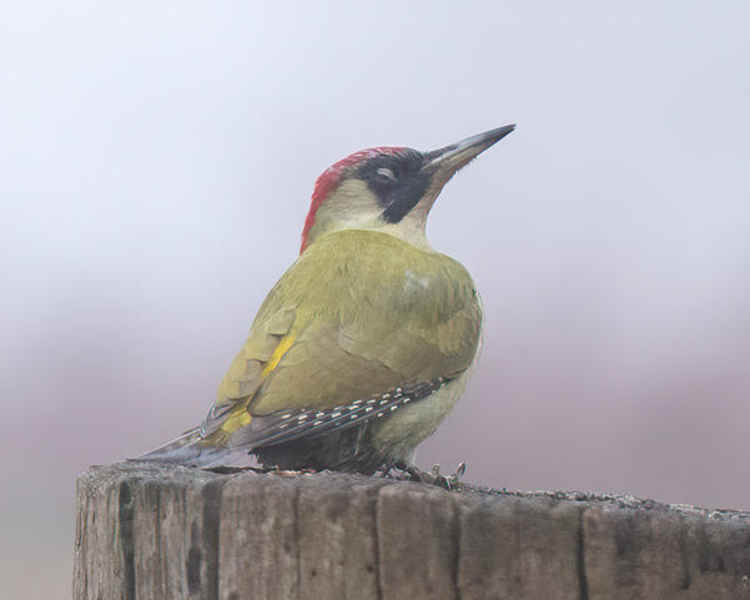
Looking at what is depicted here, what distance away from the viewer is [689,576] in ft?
5.74

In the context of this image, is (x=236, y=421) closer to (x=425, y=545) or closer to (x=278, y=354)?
(x=278, y=354)

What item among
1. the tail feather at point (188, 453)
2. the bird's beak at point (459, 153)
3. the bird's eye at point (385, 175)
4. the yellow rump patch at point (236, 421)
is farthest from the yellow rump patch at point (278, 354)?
the bird's beak at point (459, 153)

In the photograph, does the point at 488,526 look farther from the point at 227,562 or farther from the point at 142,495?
the point at 142,495

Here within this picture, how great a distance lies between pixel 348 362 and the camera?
3.32 m

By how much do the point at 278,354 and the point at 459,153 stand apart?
1825 millimetres

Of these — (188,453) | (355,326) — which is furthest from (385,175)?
(188,453)

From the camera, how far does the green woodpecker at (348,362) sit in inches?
123

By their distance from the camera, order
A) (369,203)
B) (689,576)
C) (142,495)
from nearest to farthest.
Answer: (689,576) → (142,495) → (369,203)

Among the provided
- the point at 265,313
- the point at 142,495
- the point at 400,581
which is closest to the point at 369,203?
the point at 265,313

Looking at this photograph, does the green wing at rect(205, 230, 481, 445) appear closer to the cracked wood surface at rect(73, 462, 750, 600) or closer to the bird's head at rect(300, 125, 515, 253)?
the bird's head at rect(300, 125, 515, 253)

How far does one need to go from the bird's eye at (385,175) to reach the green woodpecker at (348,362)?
551mm

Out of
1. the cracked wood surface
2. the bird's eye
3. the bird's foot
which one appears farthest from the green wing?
the cracked wood surface

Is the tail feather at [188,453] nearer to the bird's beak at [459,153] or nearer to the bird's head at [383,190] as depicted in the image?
the bird's head at [383,190]

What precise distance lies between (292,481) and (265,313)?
176 cm
